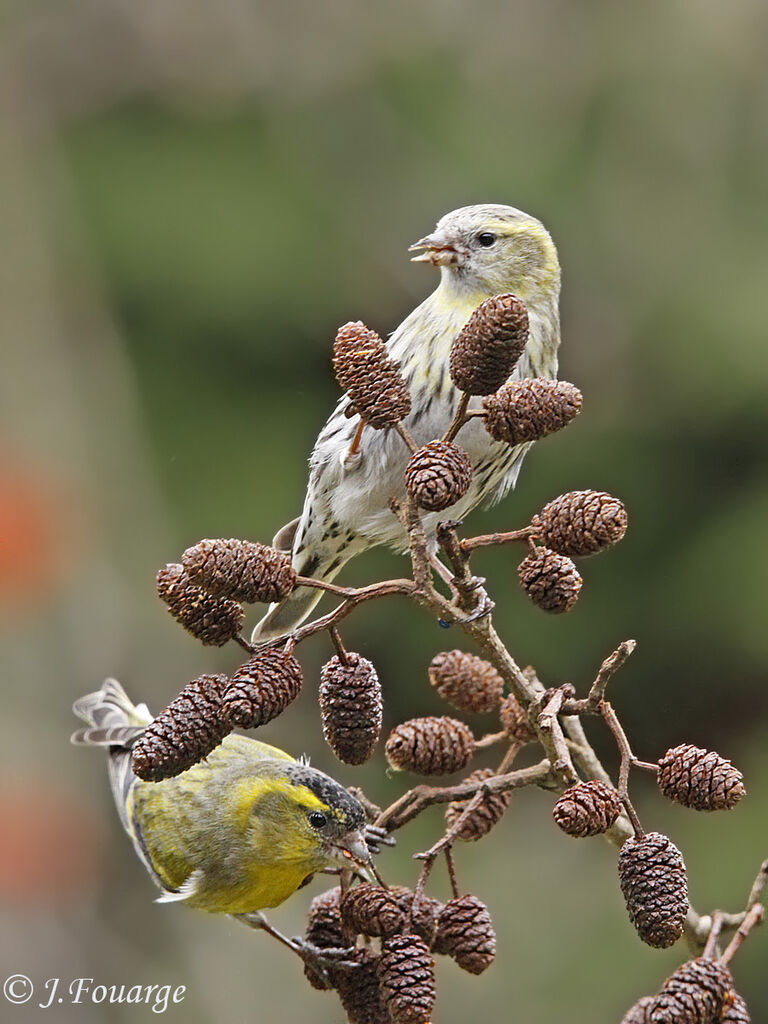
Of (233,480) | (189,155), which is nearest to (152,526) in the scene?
(233,480)

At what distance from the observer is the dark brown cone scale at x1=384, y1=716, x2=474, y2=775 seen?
135cm

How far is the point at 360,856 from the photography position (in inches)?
57.5

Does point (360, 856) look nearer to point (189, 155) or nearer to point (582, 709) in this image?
point (582, 709)

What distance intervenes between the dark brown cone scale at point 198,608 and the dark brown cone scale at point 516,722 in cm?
30

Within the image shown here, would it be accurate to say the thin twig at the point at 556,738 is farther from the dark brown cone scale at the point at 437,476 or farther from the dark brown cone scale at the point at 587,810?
the dark brown cone scale at the point at 437,476

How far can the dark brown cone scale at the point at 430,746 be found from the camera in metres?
1.35

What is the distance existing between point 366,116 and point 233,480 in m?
1.32

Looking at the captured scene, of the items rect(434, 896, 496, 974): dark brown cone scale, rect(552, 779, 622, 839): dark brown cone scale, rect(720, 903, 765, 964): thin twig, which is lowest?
rect(720, 903, 765, 964): thin twig

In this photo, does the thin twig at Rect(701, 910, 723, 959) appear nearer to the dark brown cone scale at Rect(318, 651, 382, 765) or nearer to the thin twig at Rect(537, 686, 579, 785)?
the thin twig at Rect(537, 686, 579, 785)

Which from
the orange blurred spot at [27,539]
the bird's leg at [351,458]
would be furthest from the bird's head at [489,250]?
the orange blurred spot at [27,539]

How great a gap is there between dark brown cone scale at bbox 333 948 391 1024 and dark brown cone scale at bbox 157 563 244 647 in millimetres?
352

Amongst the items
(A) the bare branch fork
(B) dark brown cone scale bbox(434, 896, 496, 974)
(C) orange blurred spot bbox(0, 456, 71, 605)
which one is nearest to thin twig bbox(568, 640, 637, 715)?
(A) the bare branch fork

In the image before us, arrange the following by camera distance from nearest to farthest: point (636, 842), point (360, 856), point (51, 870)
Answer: point (636, 842), point (360, 856), point (51, 870)

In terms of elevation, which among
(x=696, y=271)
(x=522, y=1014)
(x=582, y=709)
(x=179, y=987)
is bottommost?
(x=522, y=1014)
